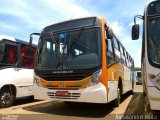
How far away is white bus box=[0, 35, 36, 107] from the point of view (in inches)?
367

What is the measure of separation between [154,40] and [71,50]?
2.62 m

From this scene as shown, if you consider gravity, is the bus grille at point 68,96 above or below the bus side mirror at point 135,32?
below

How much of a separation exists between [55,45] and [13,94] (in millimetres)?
2822

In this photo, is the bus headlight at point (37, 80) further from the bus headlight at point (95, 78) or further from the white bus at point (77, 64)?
the bus headlight at point (95, 78)

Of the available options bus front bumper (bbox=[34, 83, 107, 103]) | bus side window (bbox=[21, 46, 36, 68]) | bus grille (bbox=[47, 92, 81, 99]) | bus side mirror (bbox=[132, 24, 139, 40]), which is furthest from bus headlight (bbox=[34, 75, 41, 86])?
bus side mirror (bbox=[132, 24, 139, 40])

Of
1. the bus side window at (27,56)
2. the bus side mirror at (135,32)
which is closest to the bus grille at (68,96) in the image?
the bus side mirror at (135,32)

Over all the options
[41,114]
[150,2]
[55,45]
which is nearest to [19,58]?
[55,45]

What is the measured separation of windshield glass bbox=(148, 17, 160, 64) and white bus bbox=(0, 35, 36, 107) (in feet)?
17.2

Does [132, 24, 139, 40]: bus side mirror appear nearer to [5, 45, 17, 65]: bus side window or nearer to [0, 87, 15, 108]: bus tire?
[5, 45, 17, 65]: bus side window

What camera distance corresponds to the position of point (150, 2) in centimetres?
706

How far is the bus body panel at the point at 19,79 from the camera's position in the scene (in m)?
9.23

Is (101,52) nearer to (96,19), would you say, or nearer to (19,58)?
(96,19)

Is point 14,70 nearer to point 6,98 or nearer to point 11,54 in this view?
point 11,54

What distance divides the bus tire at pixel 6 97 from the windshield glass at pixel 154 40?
17.6 feet
